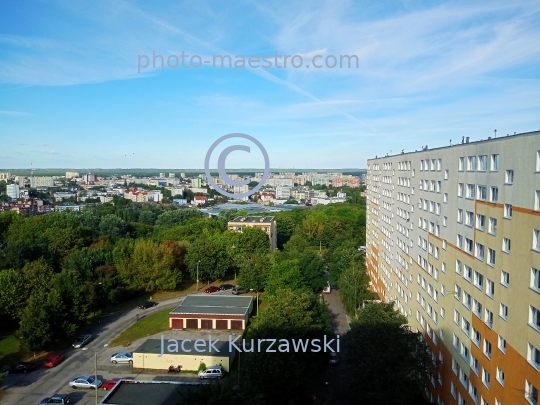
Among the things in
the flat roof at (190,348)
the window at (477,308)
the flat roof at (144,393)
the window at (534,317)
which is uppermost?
the window at (534,317)

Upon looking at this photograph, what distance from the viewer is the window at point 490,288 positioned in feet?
22.9

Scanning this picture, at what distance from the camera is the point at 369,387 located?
8195 millimetres

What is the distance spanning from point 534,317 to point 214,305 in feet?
36.1

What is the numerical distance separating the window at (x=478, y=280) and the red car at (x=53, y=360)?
1085 centimetres

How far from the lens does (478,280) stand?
299 inches

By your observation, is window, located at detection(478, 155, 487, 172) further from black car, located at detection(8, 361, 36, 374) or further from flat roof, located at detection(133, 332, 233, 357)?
black car, located at detection(8, 361, 36, 374)

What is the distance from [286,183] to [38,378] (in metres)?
72.1

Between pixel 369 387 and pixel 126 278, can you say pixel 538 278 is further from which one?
pixel 126 278

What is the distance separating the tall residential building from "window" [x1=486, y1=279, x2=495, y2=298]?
2cm

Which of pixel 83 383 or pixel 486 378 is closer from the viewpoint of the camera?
pixel 486 378

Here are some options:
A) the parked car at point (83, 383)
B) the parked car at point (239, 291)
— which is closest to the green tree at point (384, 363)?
the parked car at point (83, 383)

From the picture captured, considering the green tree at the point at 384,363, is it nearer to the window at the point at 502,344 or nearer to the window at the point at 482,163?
the window at the point at 502,344

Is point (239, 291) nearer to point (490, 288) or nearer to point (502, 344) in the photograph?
point (490, 288)

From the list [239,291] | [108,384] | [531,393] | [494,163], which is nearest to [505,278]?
[531,393]
